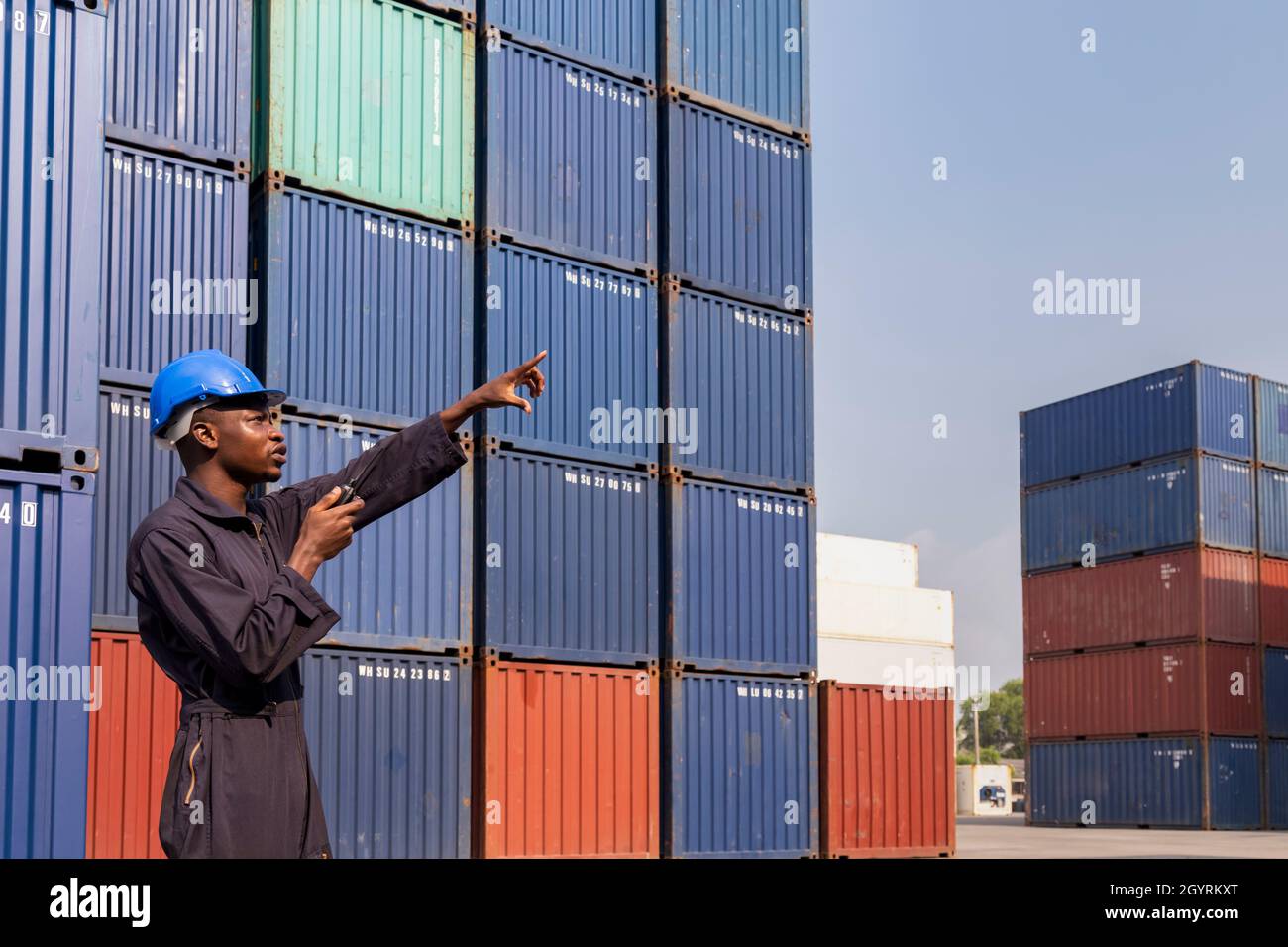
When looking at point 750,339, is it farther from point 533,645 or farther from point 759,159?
point 533,645

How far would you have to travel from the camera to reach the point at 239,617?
4062 millimetres

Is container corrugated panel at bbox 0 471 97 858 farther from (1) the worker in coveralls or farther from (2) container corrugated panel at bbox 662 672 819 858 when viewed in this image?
(2) container corrugated panel at bbox 662 672 819 858

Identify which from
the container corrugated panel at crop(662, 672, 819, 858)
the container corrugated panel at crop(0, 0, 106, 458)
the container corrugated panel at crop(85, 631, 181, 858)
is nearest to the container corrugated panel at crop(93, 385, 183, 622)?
the container corrugated panel at crop(85, 631, 181, 858)

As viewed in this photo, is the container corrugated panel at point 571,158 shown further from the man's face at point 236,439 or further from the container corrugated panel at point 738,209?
the man's face at point 236,439

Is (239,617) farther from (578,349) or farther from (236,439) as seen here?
(578,349)

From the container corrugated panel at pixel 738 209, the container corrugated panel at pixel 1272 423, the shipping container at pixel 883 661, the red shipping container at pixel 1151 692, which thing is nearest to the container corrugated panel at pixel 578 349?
the container corrugated panel at pixel 738 209

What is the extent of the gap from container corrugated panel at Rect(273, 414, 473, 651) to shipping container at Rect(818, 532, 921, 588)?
5142 centimetres

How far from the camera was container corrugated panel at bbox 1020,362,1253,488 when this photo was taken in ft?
121

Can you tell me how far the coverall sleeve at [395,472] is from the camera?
497 centimetres

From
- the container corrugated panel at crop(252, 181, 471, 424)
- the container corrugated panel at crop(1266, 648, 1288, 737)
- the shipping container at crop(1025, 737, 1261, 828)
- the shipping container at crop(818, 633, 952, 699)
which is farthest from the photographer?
the shipping container at crop(818, 633, 952, 699)

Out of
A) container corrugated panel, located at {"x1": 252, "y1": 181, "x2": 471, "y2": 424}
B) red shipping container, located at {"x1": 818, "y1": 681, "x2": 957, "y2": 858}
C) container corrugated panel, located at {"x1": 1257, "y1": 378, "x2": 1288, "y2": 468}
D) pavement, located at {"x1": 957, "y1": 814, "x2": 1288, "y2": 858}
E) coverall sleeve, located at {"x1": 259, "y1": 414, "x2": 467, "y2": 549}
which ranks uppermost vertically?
container corrugated panel, located at {"x1": 1257, "y1": 378, "x2": 1288, "y2": 468}

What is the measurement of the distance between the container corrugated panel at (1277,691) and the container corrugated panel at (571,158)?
26.1 meters

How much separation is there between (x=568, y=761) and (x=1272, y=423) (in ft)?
92.2

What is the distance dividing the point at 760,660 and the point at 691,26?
8836 millimetres
